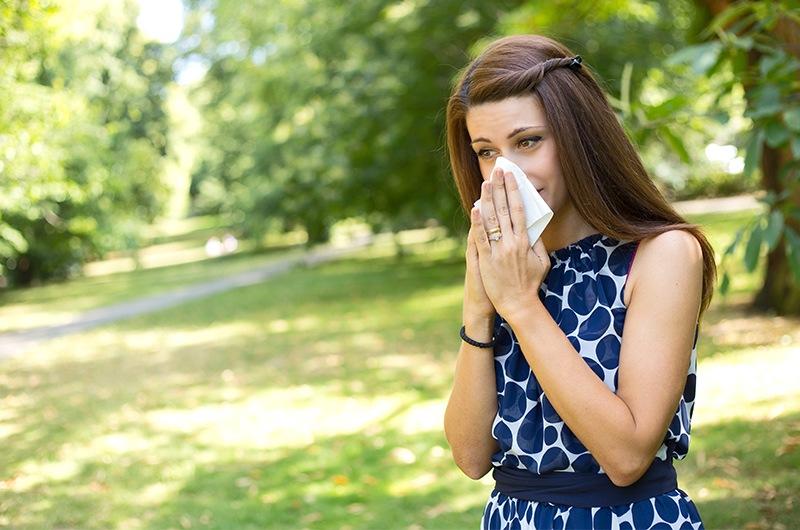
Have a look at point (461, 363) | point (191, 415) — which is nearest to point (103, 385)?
point (191, 415)

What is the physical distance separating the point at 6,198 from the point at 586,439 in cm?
1036

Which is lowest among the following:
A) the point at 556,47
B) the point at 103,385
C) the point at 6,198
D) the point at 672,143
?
the point at 103,385

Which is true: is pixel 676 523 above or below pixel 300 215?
above

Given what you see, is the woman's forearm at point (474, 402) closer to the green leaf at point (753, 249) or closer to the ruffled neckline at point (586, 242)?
the ruffled neckline at point (586, 242)

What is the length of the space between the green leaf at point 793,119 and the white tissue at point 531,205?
2050 mm

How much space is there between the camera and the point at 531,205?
174 cm

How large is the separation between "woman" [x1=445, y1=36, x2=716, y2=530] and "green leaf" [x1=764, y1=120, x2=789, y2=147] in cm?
176

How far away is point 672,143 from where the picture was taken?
3689mm

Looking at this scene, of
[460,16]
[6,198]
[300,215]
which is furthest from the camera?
[300,215]

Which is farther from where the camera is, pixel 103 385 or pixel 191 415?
pixel 103 385

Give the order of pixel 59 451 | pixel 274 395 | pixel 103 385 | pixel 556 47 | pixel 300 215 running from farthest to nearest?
1. pixel 300 215
2. pixel 103 385
3. pixel 274 395
4. pixel 59 451
5. pixel 556 47

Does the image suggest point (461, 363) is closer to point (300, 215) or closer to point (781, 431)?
point (781, 431)

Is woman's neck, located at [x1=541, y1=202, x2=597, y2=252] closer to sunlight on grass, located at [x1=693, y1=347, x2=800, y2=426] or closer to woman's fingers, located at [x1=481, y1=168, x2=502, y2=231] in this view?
woman's fingers, located at [x1=481, y1=168, x2=502, y2=231]

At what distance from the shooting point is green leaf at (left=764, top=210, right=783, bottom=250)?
3.45m
